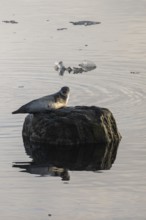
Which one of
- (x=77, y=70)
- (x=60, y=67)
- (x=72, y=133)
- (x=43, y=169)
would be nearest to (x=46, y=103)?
(x=72, y=133)


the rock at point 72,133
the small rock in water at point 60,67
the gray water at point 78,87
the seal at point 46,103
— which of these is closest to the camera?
the gray water at point 78,87

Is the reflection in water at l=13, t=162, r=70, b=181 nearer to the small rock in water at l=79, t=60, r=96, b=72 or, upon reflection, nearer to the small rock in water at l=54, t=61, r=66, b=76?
the small rock in water at l=54, t=61, r=66, b=76

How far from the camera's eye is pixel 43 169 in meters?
15.7

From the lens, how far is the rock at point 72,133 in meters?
17.3

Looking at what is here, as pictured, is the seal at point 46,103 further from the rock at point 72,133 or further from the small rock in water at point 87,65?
the small rock in water at point 87,65

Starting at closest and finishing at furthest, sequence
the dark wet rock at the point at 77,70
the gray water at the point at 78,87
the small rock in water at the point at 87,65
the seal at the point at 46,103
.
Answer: the gray water at the point at 78,87, the seal at the point at 46,103, the dark wet rock at the point at 77,70, the small rock in water at the point at 87,65

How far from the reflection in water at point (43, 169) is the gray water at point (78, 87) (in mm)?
136

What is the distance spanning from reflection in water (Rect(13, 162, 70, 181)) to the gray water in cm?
14

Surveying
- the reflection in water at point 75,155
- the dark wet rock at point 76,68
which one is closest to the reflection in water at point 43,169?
the reflection in water at point 75,155

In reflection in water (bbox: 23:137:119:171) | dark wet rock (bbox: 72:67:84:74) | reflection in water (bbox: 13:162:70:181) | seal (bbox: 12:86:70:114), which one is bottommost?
dark wet rock (bbox: 72:67:84:74)

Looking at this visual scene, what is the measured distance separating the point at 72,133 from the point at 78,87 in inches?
228

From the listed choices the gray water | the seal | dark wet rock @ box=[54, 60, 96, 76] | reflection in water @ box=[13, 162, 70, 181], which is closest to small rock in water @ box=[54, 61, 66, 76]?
dark wet rock @ box=[54, 60, 96, 76]

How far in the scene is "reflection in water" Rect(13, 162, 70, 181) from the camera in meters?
15.3

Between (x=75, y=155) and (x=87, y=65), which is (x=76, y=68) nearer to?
(x=87, y=65)
